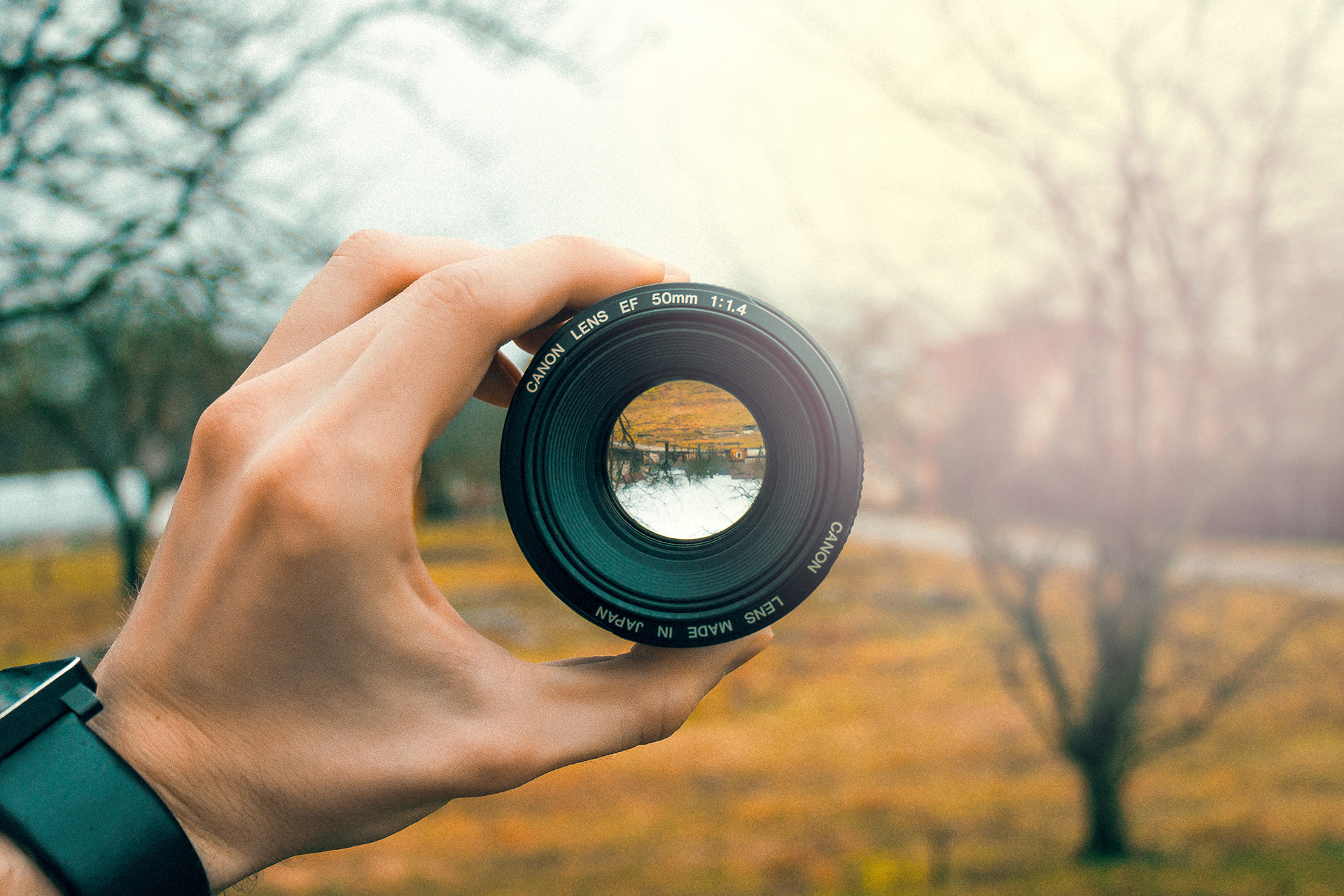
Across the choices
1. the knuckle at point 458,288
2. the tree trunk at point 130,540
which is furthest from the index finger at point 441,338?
the tree trunk at point 130,540

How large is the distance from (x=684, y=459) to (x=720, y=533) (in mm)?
98

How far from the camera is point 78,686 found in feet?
2.43

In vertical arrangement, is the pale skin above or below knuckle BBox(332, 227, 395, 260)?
below

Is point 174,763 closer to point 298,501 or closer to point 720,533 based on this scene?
point 298,501

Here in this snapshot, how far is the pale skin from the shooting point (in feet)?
2.34

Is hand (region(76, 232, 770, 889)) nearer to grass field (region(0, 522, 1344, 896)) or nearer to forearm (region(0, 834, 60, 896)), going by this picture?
forearm (region(0, 834, 60, 896))

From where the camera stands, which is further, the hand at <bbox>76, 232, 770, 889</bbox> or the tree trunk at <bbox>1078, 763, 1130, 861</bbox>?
the tree trunk at <bbox>1078, 763, 1130, 861</bbox>

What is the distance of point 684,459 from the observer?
101cm

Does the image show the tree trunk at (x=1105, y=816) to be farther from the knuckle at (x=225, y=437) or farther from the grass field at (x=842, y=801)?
the knuckle at (x=225, y=437)

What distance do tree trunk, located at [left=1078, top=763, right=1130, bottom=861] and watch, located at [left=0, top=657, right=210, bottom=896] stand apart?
12.5 feet

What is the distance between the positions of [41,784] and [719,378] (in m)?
0.74

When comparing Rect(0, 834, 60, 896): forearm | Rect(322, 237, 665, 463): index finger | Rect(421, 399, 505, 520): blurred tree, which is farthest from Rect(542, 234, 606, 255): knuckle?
Rect(421, 399, 505, 520): blurred tree

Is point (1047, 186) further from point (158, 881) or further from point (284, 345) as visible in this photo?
point (158, 881)

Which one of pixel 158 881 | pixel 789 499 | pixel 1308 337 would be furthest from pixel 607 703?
pixel 1308 337
